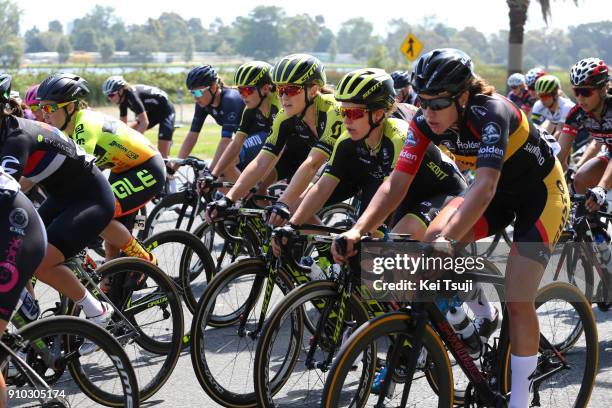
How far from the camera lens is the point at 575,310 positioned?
4895 mm

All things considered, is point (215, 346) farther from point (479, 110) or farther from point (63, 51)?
point (63, 51)

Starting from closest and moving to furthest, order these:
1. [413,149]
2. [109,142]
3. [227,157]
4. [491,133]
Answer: [491,133] < [413,149] < [109,142] < [227,157]

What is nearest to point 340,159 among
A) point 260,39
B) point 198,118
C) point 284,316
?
point 284,316

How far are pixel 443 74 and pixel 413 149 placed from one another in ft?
1.83

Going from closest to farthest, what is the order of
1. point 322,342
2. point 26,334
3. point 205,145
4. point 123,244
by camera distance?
point 26,334 → point 322,342 → point 123,244 → point 205,145

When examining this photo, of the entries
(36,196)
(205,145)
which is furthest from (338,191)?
(205,145)

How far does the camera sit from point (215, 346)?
221 inches

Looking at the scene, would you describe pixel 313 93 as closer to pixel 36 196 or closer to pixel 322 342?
pixel 322 342

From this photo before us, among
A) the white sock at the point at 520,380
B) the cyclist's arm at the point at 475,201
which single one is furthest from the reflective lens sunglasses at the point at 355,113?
the white sock at the point at 520,380

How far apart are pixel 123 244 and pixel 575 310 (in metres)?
3.02

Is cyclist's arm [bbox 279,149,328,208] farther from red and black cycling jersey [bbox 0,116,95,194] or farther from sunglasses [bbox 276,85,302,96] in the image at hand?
red and black cycling jersey [bbox 0,116,95,194]

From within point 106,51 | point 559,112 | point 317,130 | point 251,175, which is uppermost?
point 317,130

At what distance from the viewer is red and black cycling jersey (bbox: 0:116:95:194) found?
14.6 ft

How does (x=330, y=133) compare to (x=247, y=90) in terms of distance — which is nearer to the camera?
(x=330, y=133)
